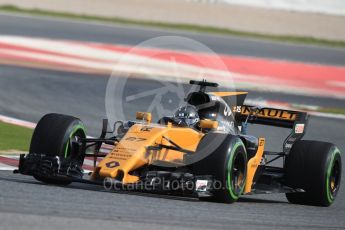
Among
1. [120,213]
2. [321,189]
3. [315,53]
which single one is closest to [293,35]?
[315,53]

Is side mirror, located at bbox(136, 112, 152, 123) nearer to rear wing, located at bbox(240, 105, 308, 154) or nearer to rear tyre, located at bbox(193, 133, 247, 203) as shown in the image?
rear tyre, located at bbox(193, 133, 247, 203)

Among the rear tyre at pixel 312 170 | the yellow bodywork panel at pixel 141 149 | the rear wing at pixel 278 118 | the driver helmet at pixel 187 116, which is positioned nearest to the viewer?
the yellow bodywork panel at pixel 141 149

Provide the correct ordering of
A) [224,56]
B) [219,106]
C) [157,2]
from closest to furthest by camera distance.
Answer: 1. [219,106]
2. [224,56]
3. [157,2]

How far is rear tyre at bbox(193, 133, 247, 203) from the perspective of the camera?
933 cm

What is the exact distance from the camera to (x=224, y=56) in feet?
103

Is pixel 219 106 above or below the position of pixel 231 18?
below

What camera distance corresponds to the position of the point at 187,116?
10.1m

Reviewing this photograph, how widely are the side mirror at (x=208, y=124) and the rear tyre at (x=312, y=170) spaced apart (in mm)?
1138

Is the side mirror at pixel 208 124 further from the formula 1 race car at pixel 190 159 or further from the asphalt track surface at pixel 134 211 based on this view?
the asphalt track surface at pixel 134 211

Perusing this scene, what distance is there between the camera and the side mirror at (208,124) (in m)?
9.94

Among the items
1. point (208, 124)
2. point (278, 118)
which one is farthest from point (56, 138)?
point (278, 118)

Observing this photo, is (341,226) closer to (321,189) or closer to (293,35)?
(321,189)

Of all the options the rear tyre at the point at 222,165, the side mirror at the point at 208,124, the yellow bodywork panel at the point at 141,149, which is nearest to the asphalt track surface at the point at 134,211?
the rear tyre at the point at 222,165

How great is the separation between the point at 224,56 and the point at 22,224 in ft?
80.9
